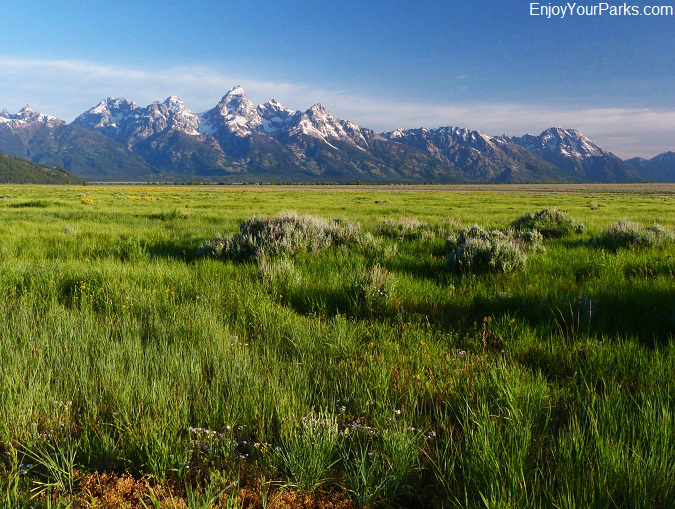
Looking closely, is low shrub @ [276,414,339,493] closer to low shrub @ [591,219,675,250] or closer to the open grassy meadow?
the open grassy meadow

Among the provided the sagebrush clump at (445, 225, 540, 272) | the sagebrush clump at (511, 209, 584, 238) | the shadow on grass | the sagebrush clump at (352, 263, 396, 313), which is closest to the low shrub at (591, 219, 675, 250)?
the sagebrush clump at (511, 209, 584, 238)

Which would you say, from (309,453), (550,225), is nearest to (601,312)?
(309,453)

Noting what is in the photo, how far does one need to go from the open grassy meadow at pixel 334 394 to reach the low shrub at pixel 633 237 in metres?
3.86

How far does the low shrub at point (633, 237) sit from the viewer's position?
8719 mm

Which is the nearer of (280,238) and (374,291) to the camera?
(374,291)

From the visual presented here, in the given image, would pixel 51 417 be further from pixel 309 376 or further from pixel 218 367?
pixel 309 376

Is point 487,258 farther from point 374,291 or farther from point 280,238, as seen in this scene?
point 280,238

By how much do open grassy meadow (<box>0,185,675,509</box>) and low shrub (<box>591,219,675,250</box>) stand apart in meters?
3.86

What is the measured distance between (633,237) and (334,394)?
9672 mm

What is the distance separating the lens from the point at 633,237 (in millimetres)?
9117

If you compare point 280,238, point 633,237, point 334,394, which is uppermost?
point 280,238

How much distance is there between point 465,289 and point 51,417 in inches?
191

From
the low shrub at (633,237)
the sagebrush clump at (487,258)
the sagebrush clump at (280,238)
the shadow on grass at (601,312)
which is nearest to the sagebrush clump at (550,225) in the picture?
the low shrub at (633,237)

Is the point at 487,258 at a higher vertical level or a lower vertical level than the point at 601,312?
higher
